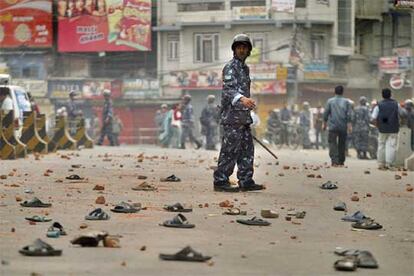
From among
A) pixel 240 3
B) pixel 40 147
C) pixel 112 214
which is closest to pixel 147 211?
pixel 112 214

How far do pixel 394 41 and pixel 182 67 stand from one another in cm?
1629

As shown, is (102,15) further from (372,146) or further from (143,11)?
(372,146)

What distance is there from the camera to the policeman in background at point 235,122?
1072 centimetres

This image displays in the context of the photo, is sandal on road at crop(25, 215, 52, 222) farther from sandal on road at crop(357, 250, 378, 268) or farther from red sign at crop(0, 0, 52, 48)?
red sign at crop(0, 0, 52, 48)

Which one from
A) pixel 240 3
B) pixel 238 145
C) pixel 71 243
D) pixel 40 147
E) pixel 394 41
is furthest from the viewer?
pixel 240 3

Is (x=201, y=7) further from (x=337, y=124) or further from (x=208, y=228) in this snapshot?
(x=208, y=228)

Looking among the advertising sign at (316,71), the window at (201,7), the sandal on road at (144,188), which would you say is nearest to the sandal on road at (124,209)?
the sandal on road at (144,188)

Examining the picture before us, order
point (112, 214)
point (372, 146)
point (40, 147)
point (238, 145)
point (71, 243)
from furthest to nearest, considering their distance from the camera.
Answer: point (372, 146) < point (40, 147) < point (238, 145) < point (112, 214) < point (71, 243)

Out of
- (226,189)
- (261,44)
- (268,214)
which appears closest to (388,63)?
(261,44)

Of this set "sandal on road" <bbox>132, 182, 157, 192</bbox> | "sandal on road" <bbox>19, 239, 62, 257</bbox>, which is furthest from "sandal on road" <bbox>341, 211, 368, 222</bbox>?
"sandal on road" <bbox>19, 239, 62, 257</bbox>

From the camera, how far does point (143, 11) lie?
68.6ft

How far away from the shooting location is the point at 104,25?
2481 cm

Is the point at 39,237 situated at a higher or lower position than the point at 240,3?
lower

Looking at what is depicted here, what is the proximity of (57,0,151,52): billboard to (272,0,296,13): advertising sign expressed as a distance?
3364mm
